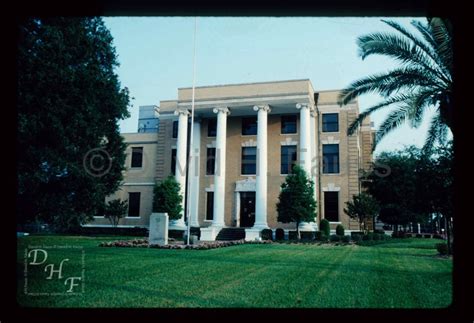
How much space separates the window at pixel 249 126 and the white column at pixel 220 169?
2.44m

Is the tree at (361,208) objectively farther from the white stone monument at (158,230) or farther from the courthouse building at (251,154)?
the white stone monument at (158,230)

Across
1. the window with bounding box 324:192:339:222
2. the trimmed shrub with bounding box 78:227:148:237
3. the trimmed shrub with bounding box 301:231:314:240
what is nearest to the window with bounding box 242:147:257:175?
the window with bounding box 324:192:339:222

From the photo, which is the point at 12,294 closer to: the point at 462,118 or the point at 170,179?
the point at 462,118

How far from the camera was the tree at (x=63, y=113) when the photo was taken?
8414 millimetres

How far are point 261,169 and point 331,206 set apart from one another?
231 inches

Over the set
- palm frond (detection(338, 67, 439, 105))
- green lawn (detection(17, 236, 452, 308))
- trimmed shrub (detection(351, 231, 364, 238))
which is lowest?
green lawn (detection(17, 236, 452, 308))

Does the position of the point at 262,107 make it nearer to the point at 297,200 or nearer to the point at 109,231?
the point at 297,200

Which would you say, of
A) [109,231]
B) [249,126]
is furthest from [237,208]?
[109,231]

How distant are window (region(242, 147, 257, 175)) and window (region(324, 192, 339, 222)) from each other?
18.6 ft

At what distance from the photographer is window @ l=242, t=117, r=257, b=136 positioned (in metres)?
32.1

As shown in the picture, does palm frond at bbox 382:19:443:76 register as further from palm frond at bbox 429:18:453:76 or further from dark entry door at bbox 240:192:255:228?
dark entry door at bbox 240:192:255:228

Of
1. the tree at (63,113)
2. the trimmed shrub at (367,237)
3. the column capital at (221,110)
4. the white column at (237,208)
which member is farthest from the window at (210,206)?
the tree at (63,113)

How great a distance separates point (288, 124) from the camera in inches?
1233

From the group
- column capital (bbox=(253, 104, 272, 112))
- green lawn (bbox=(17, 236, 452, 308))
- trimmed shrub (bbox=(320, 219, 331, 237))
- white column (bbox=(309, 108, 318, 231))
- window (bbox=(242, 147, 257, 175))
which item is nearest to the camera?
green lawn (bbox=(17, 236, 452, 308))
